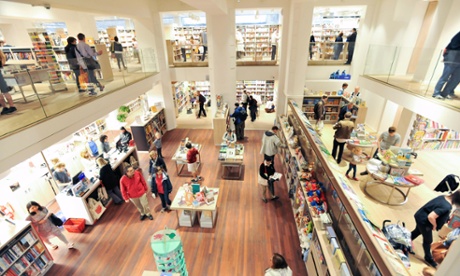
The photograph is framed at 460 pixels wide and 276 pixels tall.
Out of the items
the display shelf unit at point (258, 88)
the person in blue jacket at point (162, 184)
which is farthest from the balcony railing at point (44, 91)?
the display shelf unit at point (258, 88)

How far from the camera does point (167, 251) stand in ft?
10.8

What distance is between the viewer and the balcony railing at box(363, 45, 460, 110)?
4617 millimetres

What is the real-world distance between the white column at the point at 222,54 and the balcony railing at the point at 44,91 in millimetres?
4157

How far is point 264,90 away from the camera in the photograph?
571 inches

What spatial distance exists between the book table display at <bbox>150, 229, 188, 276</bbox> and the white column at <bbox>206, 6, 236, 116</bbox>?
7.20m

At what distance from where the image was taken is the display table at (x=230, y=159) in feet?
22.0

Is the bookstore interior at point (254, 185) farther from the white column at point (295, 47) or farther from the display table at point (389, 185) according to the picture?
the white column at point (295, 47)

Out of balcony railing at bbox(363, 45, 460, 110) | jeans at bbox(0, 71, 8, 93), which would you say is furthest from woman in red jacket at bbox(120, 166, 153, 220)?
balcony railing at bbox(363, 45, 460, 110)

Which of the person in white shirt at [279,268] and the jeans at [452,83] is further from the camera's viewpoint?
the jeans at [452,83]

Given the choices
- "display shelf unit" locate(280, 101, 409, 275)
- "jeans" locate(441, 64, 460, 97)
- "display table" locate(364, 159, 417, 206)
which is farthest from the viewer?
"display table" locate(364, 159, 417, 206)

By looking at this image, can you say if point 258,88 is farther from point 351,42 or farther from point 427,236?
point 427,236

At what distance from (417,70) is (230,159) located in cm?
599

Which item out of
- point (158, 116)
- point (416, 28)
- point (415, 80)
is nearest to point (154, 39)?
point (158, 116)

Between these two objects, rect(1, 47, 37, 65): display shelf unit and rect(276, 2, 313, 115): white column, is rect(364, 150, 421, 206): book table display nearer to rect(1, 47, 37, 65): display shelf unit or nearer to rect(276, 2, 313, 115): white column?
rect(276, 2, 313, 115): white column
